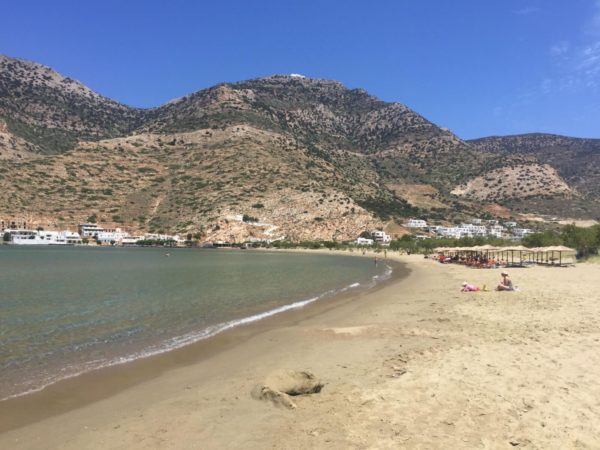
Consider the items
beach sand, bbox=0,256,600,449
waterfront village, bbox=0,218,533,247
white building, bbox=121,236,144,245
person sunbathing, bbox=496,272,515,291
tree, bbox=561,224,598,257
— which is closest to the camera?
beach sand, bbox=0,256,600,449

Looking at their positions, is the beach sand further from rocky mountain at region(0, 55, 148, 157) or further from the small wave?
rocky mountain at region(0, 55, 148, 157)

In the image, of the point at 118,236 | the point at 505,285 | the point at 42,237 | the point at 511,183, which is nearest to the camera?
the point at 505,285

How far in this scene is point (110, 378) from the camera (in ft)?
31.2

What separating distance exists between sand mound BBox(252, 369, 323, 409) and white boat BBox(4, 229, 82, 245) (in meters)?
125

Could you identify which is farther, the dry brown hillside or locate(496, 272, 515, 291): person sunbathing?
the dry brown hillside

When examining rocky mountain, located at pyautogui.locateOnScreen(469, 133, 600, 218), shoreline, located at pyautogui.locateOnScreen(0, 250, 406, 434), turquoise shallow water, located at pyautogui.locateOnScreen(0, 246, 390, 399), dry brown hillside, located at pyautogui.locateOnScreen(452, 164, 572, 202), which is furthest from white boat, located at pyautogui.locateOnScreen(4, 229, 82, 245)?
rocky mountain, located at pyautogui.locateOnScreen(469, 133, 600, 218)

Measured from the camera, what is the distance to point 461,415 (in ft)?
22.0

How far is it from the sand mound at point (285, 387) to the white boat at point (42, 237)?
125m

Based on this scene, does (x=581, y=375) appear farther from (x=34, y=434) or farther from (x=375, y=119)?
(x=375, y=119)

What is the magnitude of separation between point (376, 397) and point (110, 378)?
18.8 feet

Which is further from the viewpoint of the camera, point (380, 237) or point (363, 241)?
point (380, 237)

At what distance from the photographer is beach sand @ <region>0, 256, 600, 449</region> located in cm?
609

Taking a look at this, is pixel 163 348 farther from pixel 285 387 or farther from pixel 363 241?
pixel 363 241

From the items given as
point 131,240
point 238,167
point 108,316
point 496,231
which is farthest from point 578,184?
point 108,316
